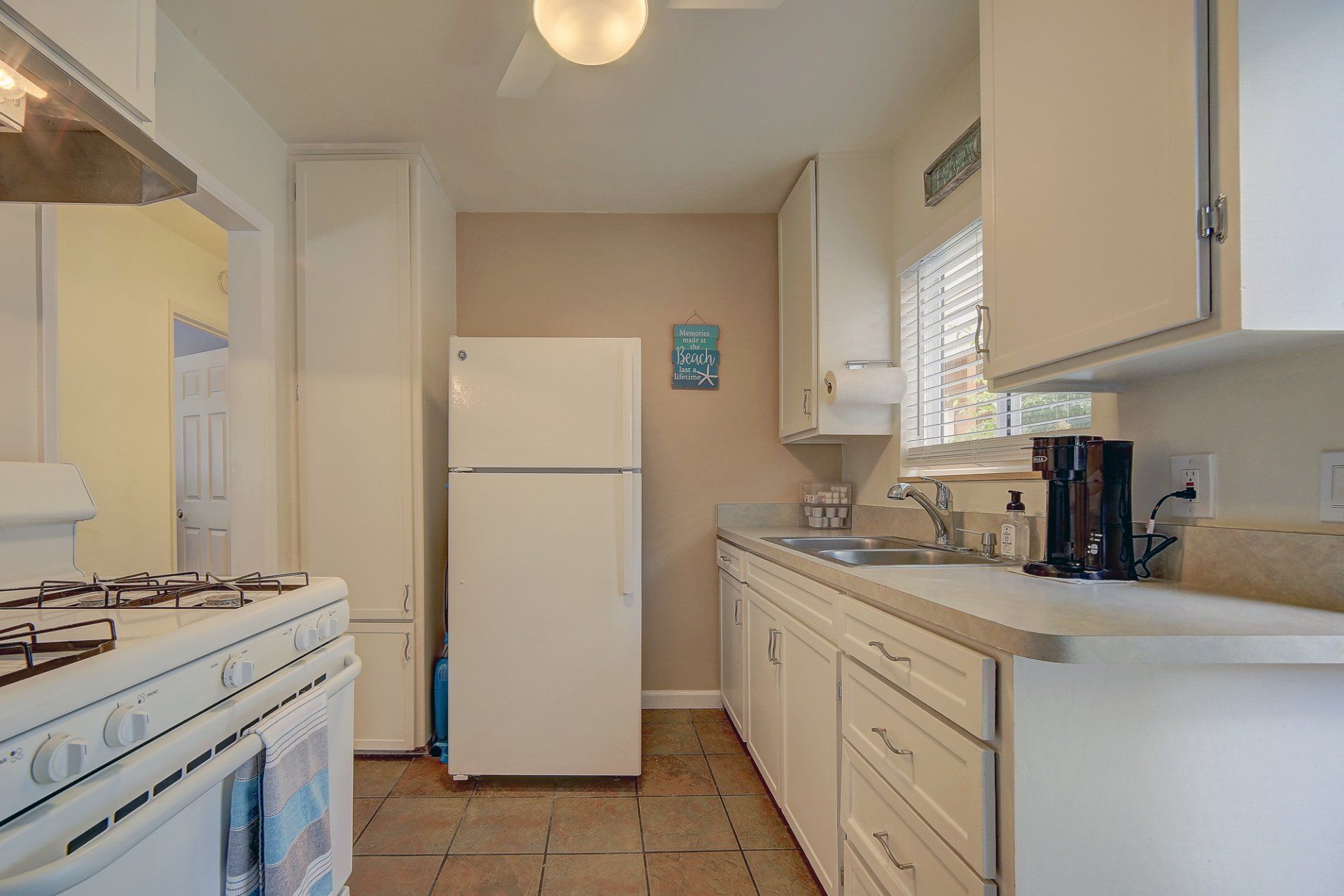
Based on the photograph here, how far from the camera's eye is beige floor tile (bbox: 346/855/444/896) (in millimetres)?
1806

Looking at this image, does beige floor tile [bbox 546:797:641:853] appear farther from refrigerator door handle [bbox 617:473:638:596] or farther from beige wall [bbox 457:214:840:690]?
beige wall [bbox 457:214:840:690]

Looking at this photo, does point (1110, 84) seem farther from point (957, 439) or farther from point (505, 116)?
point (505, 116)

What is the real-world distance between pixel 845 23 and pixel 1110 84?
40.8 inches

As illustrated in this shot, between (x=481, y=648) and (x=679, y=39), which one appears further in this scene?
(x=481, y=648)

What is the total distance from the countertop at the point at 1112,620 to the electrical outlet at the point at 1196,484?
0.15 meters

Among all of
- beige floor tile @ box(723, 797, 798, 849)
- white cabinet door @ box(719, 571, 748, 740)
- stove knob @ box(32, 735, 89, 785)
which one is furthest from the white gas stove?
white cabinet door @ box(719, 571, 748, 740)

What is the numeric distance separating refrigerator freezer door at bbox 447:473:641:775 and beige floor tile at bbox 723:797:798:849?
1.32 feet

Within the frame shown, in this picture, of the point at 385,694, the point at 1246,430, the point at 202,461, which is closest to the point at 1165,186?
the point at 1246,430

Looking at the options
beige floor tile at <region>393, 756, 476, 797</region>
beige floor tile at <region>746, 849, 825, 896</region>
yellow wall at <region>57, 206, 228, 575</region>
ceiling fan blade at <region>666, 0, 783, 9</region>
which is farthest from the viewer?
yellow wall at <region>57, 206, 228, 575</region>

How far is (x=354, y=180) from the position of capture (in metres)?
2.64

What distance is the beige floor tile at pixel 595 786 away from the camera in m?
2.37

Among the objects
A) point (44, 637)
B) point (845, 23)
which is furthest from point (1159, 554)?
point (44, 637)

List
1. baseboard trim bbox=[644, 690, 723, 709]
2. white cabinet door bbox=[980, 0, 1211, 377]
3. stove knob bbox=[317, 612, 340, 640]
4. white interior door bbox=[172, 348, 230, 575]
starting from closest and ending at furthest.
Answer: white cabinet door bbox=[980, 0, 1211, 377] → stove knob bbox=[317, 612, 340, 640] → baseboard trim bbox=[644, 690, 723, 709] → white interior door bbox=[172, 348, 230, 575]

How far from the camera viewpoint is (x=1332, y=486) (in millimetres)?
1038
